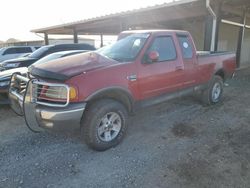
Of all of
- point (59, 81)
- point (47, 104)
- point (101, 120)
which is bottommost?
point (101, 120)

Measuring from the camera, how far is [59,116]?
310cm

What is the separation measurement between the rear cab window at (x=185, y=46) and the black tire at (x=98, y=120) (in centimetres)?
204

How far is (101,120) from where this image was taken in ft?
11.6

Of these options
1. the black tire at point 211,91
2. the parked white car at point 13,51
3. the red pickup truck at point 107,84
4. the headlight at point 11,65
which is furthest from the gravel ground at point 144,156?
the parked white car at point 13,51

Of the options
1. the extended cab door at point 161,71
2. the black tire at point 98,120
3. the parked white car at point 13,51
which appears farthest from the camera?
the parked white car at point 13,51

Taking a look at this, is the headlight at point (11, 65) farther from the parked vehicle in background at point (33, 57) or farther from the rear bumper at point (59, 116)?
the rear bumper at point (59, 116)

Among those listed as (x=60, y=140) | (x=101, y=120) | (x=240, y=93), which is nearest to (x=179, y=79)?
(x=101, y=120)

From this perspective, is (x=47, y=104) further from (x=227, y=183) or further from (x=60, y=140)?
(x=227, y=183)

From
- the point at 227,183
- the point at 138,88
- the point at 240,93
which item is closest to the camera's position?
the point at 227,183

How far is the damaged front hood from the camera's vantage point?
10.7 feet

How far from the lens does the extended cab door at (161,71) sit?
13.1ft

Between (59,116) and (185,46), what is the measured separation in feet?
10.6

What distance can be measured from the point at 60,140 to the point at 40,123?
896 millimetres

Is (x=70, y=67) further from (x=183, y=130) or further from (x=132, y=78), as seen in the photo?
Result: (x=183, y=130)
